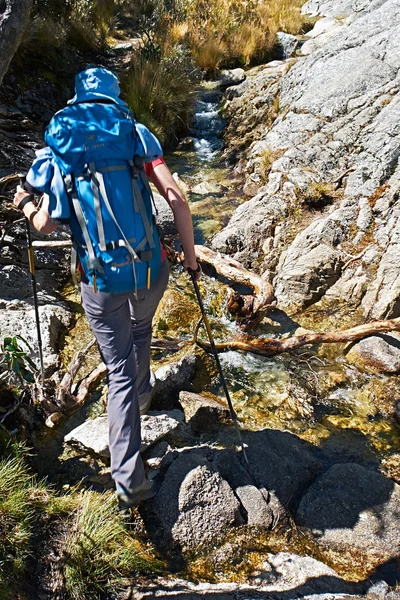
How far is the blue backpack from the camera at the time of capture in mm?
2195

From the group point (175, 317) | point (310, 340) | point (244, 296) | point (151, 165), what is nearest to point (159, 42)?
point (244, 296)

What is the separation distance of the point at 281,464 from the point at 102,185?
2197 mm

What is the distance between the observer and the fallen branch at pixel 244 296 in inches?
197

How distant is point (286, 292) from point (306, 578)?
3286 mm

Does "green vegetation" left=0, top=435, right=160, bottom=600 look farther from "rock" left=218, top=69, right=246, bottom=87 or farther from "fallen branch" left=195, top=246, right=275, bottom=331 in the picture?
"rock" left=218, top=69, right=246, bottom=87

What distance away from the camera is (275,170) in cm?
705

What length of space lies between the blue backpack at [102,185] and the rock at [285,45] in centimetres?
1128

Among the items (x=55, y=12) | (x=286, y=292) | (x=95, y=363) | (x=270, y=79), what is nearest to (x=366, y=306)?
(x=286, y=292)

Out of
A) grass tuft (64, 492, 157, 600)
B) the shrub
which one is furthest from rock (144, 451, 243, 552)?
the shrub

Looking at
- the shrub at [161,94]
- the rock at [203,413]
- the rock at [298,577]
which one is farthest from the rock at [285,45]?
the rock at [298,577]

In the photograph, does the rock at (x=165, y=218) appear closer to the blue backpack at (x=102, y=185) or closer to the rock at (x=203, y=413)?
the rock at (x=203, y=413)

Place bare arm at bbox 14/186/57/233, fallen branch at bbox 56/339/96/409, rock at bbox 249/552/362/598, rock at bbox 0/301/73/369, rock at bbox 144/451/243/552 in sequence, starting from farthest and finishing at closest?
rock at bbox 0/301/73/369 < fallen branch at bbox 56/339/96/409 < rock at bbox 144/451/243/552 < rock at bbox 249/552/362/598 < bare arm at bbox 14/186/57/233

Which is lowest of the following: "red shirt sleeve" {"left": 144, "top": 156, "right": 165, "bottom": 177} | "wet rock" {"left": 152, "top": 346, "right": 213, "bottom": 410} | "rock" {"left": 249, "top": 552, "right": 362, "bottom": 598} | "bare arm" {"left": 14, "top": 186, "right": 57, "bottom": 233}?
"rock" {"left": 249, "top": 552, "right": 362, "bottom": 598}

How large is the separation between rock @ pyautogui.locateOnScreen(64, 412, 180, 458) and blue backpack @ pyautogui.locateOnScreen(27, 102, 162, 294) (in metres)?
1.26
